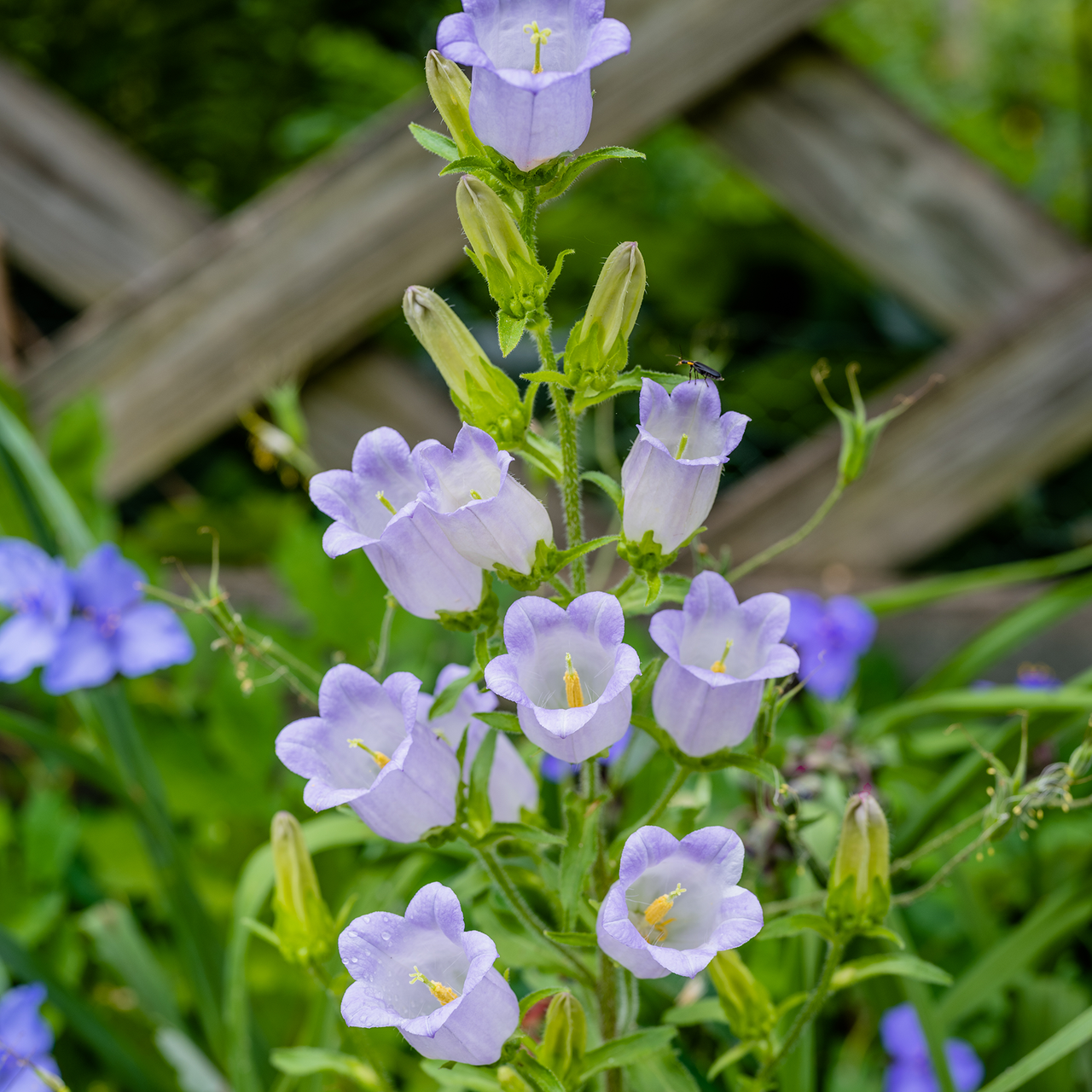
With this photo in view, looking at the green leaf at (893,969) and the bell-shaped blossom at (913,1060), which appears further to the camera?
the bell-shaped blossom at (913,1060)

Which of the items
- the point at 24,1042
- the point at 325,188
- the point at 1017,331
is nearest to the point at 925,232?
the point at 1017,331

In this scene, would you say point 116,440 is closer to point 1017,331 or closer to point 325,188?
point 325,188

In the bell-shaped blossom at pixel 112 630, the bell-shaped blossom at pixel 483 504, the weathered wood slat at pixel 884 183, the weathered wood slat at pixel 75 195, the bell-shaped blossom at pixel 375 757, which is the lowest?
the bell-shaped blossom at pixel 375 757

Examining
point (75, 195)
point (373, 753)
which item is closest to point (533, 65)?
point (373, 753)

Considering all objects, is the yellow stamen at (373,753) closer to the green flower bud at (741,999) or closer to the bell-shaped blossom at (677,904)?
the bell-shaped blossom at (677,904)

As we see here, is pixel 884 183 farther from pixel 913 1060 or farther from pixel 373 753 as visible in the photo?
pixel 373 753

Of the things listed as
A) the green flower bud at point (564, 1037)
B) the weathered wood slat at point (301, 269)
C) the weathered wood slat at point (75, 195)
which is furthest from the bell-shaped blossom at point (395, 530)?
the weathered wood slat at point (75, 195)

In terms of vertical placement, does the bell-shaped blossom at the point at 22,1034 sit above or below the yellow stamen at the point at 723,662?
below
